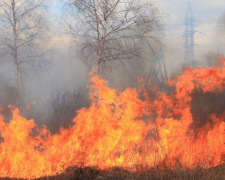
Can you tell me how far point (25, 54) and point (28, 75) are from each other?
62.2 inches

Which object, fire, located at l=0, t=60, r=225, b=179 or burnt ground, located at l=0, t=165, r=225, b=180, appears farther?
fire, located at l=0, t=60, r=225, b=179

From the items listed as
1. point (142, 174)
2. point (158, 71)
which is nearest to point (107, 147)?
point (142, 174)

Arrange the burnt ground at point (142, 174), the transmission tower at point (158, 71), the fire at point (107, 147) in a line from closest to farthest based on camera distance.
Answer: the burnt ground at point (142, 174) → the fire at point (107, 147) → the transmission tower at point (158, 71)

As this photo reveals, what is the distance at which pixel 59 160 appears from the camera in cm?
569

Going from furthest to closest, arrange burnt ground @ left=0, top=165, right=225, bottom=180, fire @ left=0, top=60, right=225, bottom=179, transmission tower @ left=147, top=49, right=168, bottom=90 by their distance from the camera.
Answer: transmission tower @ left=147, top=49, right=168, bottom=90
fire @ left=0, top=60, right=225, bottom=179
burnt ground @ left=0, top=165, right=225, bottom=180

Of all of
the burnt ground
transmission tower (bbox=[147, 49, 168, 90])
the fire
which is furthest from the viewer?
transmission tower (bbox=[147, 49, 168, 90])

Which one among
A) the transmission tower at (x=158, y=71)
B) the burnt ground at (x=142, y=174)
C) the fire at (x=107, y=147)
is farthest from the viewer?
the transmission tower at (x=158, y=71)

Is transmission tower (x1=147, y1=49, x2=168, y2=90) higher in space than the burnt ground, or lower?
higher

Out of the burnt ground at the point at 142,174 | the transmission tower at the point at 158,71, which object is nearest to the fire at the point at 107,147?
the burnt ground at the point at 142,174

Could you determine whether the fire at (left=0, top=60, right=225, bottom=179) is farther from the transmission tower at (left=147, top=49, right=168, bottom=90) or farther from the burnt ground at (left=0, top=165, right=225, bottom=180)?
the transmission tower at (left=147, top=49, right=168, bottom=90)

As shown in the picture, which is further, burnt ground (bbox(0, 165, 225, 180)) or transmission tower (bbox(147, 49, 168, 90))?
transmission tower (bbox(147, 49, 168, 90))

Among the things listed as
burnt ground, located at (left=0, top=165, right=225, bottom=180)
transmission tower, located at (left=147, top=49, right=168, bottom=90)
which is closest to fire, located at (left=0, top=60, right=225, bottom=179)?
burnt ground, located at (left=0, top=165, right=225, bottom=180)

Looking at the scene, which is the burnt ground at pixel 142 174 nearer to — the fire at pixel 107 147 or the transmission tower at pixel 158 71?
the fire at pixel 107 147

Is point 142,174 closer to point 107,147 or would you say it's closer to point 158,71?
point 107,147
